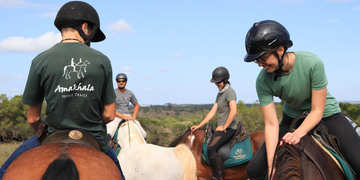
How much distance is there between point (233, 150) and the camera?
880 cm

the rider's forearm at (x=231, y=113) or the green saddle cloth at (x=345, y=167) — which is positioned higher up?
the green saddle cloth at (x=345, y=167)

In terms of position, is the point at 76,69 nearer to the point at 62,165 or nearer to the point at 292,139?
the point at 62,165

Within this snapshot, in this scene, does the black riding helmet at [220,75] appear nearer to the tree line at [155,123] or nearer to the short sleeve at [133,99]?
the short sleeve at [133,99]

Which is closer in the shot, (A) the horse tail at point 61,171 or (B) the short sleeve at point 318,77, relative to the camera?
(A) the horse tail at point 61,171

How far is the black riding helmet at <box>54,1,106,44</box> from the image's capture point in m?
3.19

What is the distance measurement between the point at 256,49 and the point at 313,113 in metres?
0.75

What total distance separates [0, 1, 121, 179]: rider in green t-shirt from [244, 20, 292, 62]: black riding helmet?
4.22 ft

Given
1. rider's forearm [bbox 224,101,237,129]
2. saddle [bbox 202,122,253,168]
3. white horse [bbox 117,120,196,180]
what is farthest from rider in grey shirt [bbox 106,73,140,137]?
rider's forearm [bbox 224,101,237,129]

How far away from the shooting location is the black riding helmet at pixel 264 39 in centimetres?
344

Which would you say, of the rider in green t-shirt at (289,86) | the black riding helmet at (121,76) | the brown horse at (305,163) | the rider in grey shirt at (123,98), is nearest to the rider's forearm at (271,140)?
the rider in green t-shirt at (289,86)

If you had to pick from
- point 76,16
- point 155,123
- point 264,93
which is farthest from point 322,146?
point 155,123

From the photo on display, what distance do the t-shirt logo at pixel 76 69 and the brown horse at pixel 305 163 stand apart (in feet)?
5.50

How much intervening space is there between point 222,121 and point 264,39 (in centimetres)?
549

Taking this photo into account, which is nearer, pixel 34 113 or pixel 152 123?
pixel 34 113
